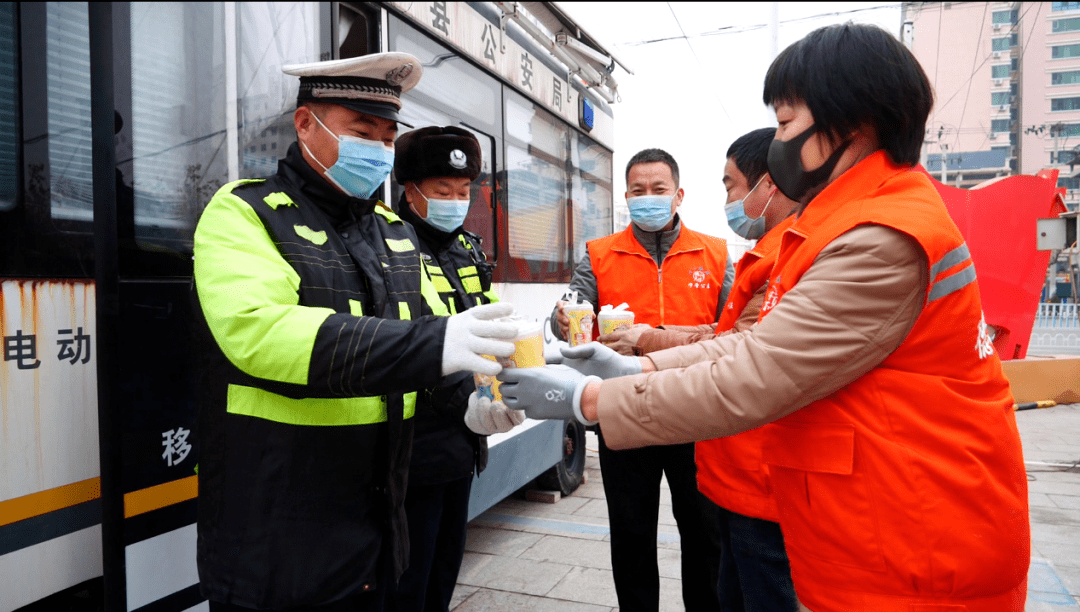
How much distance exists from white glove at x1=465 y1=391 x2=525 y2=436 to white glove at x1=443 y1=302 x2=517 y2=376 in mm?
504

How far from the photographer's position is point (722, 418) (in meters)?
1.38

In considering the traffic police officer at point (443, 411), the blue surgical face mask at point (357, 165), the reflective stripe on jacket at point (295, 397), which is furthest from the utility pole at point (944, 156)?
the reflective stripe on jacket at point (295, 397)

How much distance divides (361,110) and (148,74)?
701 millimetres

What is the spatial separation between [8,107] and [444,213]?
4.59 ft

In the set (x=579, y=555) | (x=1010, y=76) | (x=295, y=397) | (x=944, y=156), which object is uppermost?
(x=944, y=156)

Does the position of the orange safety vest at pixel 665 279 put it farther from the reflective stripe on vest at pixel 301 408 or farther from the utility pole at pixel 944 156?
the utility pole at pixel 944 156

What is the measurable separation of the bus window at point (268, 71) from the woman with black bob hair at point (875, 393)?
171 centimetres

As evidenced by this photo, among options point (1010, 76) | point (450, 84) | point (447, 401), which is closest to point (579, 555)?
point (447, 401)

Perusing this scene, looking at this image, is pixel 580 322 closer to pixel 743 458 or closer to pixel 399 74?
pixel 743 458

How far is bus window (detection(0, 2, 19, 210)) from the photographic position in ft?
5.53

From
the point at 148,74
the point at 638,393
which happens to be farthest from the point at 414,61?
the point at 638,393

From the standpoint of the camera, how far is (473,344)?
1.47 metres

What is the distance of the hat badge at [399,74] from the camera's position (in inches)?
74.6

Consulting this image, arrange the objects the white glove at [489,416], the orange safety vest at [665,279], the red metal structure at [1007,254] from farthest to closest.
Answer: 1. the red metal structure at [1007,254]
2. the orange safety vest at [665,279]
3. the white glove at [489,416]
